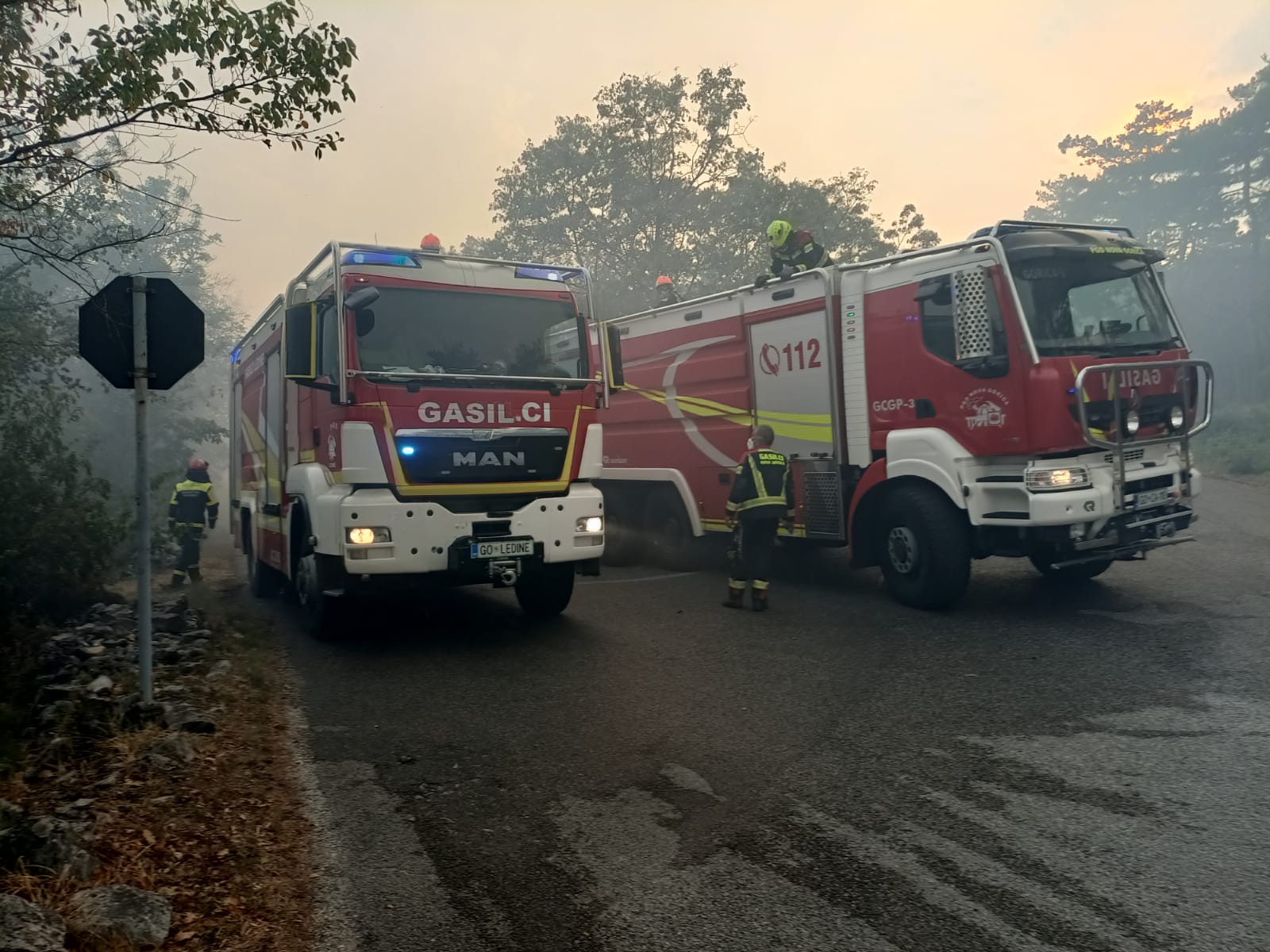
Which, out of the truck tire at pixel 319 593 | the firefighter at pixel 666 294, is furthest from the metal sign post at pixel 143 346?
the firefighter at pixel 666 294

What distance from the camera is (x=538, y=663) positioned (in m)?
6.68

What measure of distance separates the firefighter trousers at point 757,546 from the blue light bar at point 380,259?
3.53 m

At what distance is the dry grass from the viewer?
317 centimetres

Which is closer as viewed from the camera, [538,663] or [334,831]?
[334,831]

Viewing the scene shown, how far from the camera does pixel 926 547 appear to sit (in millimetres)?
7641

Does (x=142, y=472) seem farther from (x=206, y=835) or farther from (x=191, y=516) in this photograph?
(x=191, y=516)

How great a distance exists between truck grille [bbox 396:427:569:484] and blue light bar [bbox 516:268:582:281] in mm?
1284

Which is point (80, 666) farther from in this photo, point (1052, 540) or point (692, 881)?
point (1052, 540)

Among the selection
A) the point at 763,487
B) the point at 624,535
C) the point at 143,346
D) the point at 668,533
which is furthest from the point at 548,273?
the point at 624,535

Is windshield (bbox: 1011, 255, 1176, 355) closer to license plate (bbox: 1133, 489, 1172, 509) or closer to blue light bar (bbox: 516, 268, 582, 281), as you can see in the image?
license plate (bbox: 1133, 489, 1172, 509)

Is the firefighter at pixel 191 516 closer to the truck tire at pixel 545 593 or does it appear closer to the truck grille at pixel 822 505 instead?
the truck tire at pixel 545 593

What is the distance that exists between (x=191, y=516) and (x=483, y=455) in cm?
736

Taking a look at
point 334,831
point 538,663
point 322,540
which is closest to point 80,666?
point 322,540

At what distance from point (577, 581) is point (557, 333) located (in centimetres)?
348
